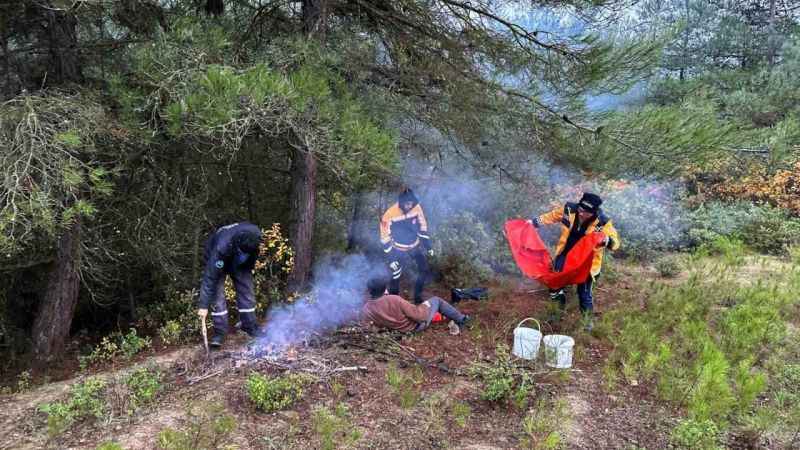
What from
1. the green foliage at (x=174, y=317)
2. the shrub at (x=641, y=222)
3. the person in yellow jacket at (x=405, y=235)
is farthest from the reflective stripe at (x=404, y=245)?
the shrub at (x=641, y=222)

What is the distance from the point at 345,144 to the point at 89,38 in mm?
3516

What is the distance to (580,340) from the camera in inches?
235

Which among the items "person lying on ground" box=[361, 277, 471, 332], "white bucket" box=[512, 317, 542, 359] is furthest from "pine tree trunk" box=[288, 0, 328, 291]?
"white bucket" box=[512, 317, 542, 359]

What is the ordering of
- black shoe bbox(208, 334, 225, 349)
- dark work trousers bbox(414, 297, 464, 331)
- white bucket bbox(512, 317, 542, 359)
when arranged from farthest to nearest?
dark work trousers bbox(414, 297, 464, 331)
black shoe bbox(208, 334, 225, 349)
white bucket bbox(512, 317, 542, 359)

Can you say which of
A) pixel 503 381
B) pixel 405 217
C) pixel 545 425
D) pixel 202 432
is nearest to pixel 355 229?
pixel 405 217

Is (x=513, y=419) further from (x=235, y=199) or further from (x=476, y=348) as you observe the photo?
(x=235, y=199)

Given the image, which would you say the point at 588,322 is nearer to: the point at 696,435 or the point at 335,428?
the point at 696,435

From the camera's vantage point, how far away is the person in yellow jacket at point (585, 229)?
6.01 m

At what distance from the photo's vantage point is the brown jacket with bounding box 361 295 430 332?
582 cm

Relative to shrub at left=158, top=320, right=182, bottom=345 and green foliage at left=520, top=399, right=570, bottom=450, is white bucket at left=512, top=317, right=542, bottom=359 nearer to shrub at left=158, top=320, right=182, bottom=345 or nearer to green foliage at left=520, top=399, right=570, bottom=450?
green foliage at left=520, top=399, right=570, bottom=450

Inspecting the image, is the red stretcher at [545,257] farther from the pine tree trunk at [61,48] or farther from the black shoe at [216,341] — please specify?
the pine tree trunk at [61,48]

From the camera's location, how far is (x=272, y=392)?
436 cm

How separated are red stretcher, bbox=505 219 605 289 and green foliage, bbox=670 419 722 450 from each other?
224 cm

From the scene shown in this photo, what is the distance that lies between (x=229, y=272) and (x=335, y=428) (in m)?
2.25
